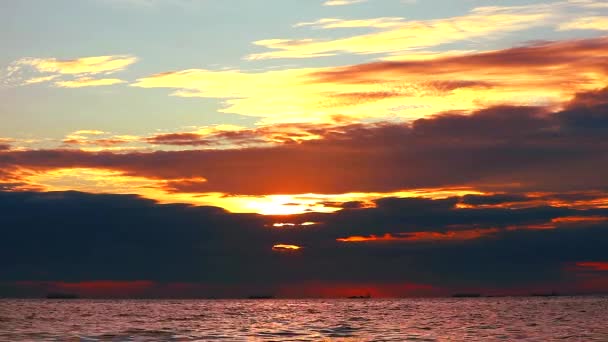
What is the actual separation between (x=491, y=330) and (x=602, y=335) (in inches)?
575

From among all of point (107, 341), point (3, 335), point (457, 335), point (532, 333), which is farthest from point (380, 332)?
point (3, 335)

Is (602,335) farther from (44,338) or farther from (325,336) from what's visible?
(44,338)

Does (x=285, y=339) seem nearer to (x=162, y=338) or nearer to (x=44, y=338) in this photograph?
(x=162, y=338)

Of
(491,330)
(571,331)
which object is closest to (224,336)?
(491,330)

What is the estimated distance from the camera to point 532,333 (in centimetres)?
8638

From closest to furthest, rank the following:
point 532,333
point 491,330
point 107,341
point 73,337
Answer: point 107,341
point 73,337
point 532,333
point 491,330


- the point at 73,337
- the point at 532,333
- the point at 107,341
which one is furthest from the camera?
the point at 532,333

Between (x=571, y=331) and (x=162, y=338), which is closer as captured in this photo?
(x=162, y=338)

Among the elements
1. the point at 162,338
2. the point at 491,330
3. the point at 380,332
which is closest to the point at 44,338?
the point at 162,338

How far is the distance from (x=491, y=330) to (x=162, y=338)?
3636 cm

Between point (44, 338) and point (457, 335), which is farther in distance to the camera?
point (457, 335)

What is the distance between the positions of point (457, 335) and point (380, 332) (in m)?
8.52

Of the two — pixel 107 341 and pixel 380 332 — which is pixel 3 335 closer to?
pixel 107 341

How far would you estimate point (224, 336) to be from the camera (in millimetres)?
83125
